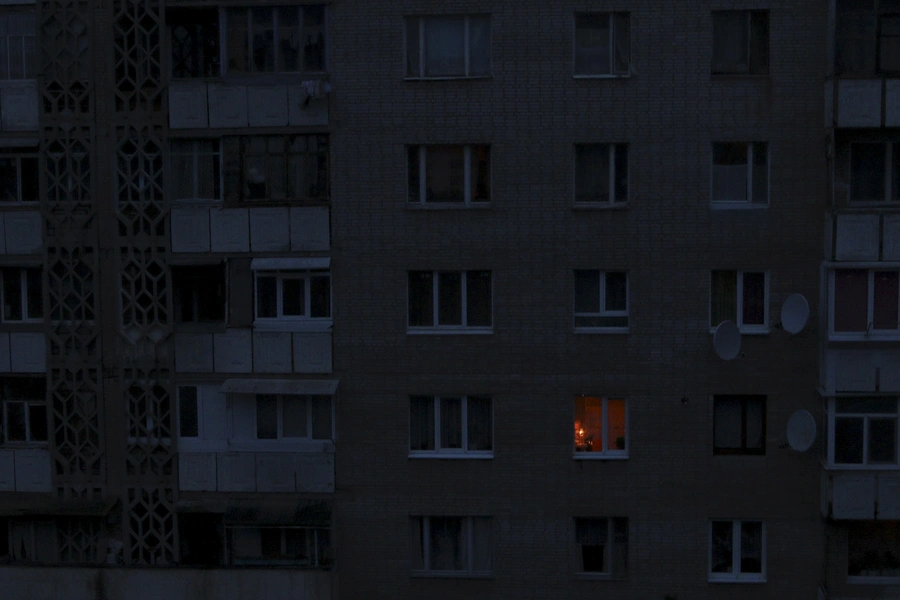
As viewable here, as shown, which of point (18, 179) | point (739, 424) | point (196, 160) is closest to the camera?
point (739, 424)

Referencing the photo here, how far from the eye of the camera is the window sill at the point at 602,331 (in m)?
16.0

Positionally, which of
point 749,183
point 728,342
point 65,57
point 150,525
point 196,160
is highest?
point 65,57

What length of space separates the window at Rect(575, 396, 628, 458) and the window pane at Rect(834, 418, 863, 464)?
3.64 m

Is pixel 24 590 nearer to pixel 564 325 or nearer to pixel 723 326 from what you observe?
pixel 564 325

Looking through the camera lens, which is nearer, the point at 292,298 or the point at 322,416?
the point at 292,298

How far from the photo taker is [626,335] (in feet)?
52.4

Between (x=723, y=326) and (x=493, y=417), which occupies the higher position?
(x=723, y=326)

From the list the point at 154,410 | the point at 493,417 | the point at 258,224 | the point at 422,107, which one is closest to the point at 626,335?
the point at 493,417

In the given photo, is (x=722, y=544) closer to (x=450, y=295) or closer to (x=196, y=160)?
(x=450, y=295)

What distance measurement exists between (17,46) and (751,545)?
16.1 meters

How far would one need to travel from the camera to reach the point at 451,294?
1634cm

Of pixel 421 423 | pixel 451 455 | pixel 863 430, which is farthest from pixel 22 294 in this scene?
pixel 863 430

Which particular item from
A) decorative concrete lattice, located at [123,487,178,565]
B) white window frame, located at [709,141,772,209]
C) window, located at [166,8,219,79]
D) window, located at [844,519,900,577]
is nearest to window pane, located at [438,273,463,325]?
white window frame, located at [709,141,772,209]

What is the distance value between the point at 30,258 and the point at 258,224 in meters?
4.24
